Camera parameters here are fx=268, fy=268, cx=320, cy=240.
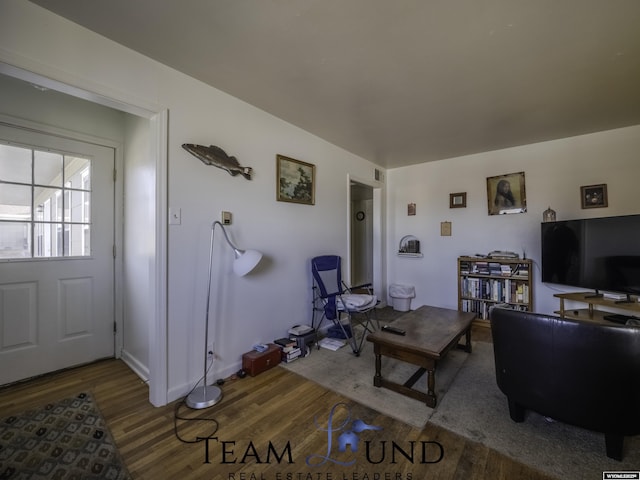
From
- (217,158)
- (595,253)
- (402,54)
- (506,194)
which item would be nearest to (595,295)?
(595,253)

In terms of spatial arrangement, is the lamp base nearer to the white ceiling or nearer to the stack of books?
the stack of books

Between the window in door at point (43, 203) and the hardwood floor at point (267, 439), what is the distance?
3.70 ft

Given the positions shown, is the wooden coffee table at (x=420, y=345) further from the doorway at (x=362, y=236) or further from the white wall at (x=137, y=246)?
the doorway at (x=362, y=236)

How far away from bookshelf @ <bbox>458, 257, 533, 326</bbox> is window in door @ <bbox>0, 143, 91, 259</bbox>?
4321mm

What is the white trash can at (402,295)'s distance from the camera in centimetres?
428

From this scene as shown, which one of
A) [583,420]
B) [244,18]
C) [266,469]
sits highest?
[244,18]

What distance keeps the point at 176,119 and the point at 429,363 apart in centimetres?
256

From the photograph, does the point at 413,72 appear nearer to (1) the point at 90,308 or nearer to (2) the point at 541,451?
(2) the point at 541,451

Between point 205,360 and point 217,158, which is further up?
point 217,158

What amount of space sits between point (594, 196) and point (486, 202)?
3.54 feet

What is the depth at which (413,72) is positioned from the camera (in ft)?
6.57

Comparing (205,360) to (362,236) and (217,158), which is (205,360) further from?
(362,236)

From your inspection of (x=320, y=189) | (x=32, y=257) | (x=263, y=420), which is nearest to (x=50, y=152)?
(x=32, y=257)

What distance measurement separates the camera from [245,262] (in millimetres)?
2072
